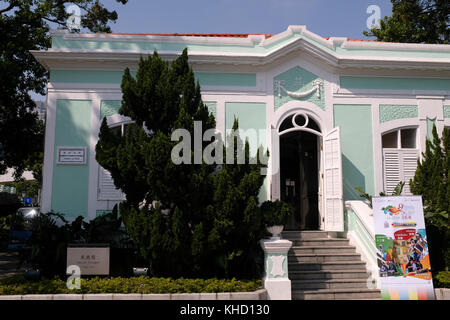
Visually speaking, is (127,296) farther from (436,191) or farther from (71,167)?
(436,191)

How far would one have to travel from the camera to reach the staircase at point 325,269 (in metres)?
7.22

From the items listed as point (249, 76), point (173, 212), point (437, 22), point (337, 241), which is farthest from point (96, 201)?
point (437, 22)

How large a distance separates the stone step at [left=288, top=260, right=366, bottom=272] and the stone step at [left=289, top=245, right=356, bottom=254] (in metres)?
0.35

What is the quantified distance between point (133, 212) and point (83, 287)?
147cm

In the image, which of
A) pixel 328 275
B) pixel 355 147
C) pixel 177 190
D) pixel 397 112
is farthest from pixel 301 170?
pixel 177 190

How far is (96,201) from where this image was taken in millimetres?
8898

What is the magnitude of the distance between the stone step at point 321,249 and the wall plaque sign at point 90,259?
3646 millimetres

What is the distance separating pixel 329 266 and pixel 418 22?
12578mm

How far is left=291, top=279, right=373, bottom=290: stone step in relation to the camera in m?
7.41

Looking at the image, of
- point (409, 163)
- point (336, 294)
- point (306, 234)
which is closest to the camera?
point (336, 294)

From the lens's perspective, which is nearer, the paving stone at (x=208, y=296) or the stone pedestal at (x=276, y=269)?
the paving stone at (x=208, y=296)

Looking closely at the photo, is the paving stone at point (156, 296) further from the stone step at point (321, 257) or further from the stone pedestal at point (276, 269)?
the stone step at point (321, 257)

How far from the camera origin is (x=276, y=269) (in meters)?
7.04

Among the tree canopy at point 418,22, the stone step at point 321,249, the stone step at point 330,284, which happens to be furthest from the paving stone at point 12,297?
the tree canopy at point 418,22
